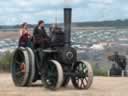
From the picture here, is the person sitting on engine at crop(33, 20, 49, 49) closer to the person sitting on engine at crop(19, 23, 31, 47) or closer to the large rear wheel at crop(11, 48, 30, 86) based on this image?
the large rear wheel at crop(11, 48, 30, 86)

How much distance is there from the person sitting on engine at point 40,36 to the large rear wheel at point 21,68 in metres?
0.50

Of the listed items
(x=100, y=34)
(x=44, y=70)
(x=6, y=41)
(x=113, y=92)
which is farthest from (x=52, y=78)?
(x=100, y=34)

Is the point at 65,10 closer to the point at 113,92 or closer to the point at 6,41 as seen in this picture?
the point at 113,92

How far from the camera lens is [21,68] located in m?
18.5

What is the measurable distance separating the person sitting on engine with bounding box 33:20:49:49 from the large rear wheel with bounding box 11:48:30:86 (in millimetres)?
497

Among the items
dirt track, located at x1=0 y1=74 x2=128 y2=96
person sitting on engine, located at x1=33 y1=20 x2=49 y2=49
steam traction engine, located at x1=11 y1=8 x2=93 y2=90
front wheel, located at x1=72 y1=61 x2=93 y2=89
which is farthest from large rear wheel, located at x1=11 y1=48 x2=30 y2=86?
front wheel, located at x1=72 y1=61 x2=93 y2=89

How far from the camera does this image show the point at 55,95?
15648 millimetres

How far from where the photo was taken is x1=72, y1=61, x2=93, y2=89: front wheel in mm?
17000

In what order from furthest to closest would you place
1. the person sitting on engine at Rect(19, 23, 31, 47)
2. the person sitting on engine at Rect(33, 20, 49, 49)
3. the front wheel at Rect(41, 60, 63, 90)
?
1. the person sitting on engine at Rect(19, 23, 31, 47)
2. the person sitting on engine at Rect(33, 20, 49, 49)
3. the front wheel at Rect(41, 60, 63, 90)

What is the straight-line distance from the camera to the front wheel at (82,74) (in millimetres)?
17000

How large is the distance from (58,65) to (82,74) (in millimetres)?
950

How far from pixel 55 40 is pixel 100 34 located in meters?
19.9

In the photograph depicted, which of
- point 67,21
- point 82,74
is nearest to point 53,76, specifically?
point 82,74

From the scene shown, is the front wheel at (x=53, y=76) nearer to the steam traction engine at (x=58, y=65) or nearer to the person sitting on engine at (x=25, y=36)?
the steam traction engine at (x=58, y=65)
